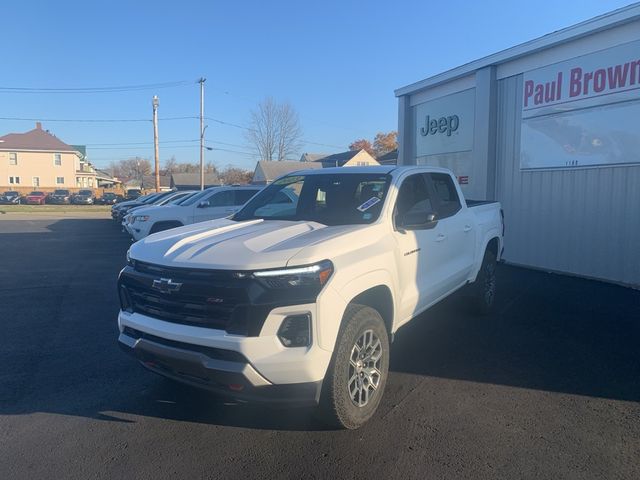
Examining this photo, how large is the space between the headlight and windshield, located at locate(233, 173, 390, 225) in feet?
3.63

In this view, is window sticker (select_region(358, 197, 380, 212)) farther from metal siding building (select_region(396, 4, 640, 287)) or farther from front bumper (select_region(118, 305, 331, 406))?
metal siding building (select_region(396, 4, 640, 287))

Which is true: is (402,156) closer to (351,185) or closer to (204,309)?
(351,185)

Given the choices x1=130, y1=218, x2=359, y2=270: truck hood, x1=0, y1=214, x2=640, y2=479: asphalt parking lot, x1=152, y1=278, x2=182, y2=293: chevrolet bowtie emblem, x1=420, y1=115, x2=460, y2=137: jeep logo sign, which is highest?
x1=420, y1=115, x2=460, y2=137: jeep logo sign

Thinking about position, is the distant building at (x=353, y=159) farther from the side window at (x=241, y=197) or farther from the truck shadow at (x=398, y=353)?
the truck shadow at (x=398, y=353)

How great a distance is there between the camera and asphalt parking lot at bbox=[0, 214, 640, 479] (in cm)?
311

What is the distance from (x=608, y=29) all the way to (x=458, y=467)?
8.58 metres

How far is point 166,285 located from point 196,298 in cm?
26

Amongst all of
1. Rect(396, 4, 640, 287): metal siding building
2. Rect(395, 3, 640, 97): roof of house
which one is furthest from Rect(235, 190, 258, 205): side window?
Rect(395, 3, 640, 97): roof of house

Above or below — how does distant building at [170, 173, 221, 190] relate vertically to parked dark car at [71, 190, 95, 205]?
above

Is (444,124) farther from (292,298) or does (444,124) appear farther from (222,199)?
(292,298)

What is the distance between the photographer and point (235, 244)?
3.52m

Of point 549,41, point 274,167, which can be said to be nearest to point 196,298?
point 549,41

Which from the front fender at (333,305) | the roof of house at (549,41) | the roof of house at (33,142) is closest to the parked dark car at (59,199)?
the roof of house at (33,142)

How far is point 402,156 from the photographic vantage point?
14672mm
